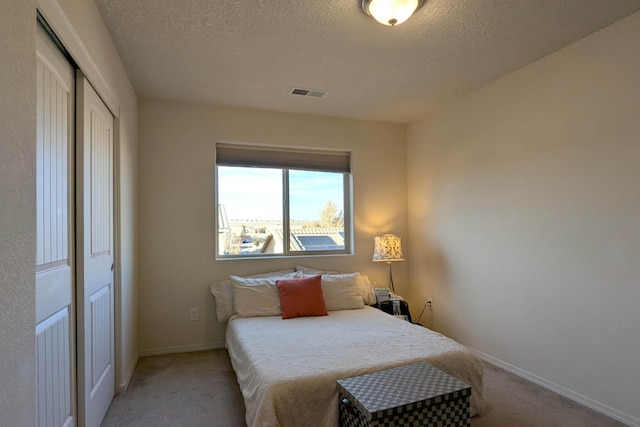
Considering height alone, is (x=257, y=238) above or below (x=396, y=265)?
above

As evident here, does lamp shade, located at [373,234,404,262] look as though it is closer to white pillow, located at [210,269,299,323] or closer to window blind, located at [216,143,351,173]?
window blind, located at [216,143,351,173]

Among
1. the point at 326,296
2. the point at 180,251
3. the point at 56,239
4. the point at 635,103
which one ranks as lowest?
the point at 326,296

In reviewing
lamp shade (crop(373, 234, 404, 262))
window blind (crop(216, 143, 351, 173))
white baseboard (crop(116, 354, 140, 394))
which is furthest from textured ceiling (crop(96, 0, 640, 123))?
white baseboard (crop(116, 354, 140, 394))

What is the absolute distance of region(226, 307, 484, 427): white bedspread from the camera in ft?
6.03

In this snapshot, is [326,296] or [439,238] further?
[439,238]

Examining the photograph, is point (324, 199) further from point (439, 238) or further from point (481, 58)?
point (481, 58)

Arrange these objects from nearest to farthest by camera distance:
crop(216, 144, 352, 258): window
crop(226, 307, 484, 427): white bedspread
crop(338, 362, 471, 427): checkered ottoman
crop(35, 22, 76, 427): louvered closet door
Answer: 1. crop(35, 22, 76, 427): louvered closet door
2. crop(338, 362, 471, 427): checkered ottoman
3. crop(226, 307, 484, 427): white bedspread
4. crop(216, 144, 352, 258): window

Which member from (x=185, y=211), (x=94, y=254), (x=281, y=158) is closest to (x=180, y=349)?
(x=185, y=211)

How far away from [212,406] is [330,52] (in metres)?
2.59

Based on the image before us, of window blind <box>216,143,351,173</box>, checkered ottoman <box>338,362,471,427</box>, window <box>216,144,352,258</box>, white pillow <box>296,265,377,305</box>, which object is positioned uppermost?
window blind <box>216,143,351,173</box>

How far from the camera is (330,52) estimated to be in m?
2.59

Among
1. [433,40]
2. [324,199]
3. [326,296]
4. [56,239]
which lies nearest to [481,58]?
[433,40]

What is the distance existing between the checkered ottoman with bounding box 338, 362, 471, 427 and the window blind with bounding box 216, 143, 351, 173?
2518mm

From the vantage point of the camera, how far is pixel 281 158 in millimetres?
3904
